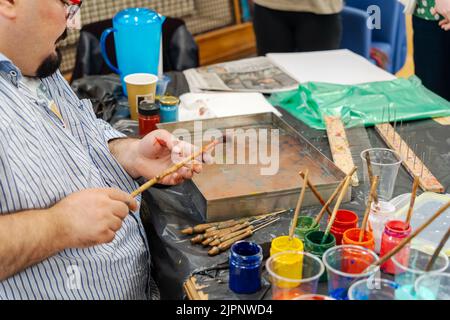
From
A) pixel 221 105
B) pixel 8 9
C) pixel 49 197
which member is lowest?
pixel 221 105

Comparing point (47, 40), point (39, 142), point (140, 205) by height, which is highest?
point (47, 40)

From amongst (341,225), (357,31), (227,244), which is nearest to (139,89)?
(227,244)

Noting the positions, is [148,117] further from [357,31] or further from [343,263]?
[357,31]

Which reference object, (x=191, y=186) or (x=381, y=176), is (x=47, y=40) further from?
(x=381, y=176)

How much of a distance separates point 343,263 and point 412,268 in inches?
4.7

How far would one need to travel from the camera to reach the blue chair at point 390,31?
3479mm

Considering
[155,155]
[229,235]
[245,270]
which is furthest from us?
[155,155]

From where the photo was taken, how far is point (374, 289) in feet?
3.39

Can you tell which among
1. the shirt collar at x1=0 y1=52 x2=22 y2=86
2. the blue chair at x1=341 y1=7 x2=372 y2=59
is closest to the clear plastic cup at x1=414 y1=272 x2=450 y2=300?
the shirt collar at x1=0 y1=52 x2=22 y2=86

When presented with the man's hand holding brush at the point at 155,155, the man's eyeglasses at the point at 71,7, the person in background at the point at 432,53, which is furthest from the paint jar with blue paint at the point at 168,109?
the person in background at the point at 432,53

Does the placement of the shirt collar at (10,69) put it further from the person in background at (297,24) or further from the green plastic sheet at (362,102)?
the person in background at (297,24)

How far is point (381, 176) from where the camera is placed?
1482 mm

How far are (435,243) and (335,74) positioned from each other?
118cm
